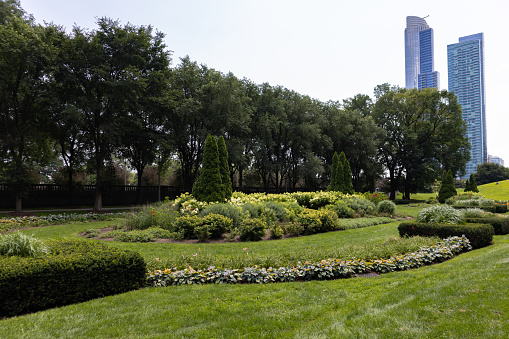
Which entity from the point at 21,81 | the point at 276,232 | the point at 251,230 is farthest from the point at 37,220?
Answer: the point at 276,232

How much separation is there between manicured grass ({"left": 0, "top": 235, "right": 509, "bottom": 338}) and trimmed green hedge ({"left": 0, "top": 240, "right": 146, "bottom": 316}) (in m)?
0.25

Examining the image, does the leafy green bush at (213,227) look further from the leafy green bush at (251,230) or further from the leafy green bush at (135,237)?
the leafy green bush at (135,237)

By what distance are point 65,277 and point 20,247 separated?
1392mm

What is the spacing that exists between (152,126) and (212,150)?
1211 cm

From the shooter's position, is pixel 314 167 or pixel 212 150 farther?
pixel 314 167

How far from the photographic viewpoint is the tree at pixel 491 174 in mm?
54969

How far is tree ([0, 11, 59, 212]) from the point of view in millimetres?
15264

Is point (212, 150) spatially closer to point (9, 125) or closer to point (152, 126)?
point (152, 126)

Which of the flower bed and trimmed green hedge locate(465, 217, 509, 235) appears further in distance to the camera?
trimmed green hedge locate(465, 217, 509, 235)

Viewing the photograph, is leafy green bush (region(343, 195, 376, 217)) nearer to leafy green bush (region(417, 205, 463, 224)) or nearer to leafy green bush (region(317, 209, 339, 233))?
leafy green bush (region(317, 209, 339, 233))

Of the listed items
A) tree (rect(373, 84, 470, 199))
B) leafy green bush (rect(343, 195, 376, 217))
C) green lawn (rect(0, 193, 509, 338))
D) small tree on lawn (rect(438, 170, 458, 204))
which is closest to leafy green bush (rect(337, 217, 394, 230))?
leafy green bush (rect(343, 195, 376, 217))

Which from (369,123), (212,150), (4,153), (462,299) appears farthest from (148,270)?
(369,123)

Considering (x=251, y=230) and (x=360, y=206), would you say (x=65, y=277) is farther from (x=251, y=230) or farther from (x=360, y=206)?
(x=360, y=206)

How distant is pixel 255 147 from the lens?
89.4 feet
